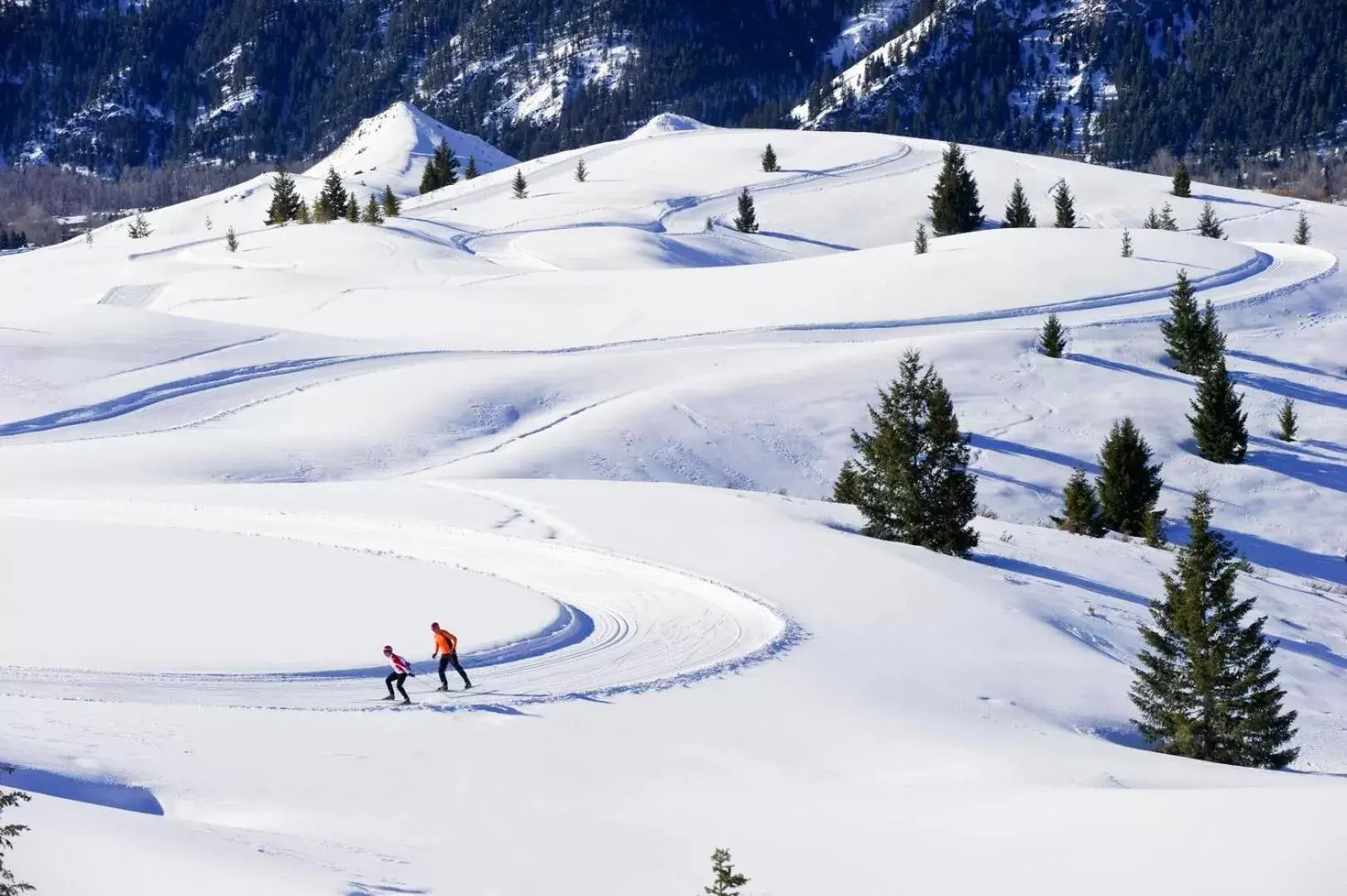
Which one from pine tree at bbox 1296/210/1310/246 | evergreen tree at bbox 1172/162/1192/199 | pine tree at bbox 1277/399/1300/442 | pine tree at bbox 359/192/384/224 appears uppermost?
evergreen tree at bbox 1172/162/1192/199

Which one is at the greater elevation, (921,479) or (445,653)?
(921,479)

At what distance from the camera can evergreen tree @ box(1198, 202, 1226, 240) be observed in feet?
242

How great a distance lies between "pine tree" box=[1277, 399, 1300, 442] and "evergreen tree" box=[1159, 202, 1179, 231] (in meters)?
36.5

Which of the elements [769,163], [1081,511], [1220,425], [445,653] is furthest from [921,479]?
[769,163]

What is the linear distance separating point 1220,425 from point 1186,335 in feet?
26.1

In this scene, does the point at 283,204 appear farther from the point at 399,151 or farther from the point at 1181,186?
the point at 399,151

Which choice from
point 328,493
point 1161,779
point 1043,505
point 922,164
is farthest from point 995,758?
point 922,164

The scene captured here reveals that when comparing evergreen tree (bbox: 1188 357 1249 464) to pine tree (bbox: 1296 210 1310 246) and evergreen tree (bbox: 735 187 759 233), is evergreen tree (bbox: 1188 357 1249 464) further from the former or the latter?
evergreen tree (bbox: 735 187 759 233)

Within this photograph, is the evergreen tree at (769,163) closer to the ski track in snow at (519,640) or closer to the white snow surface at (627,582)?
the white snow surface at (627,582)

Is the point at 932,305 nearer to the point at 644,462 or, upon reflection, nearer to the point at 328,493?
the point at 644,462

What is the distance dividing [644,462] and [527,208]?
54948 mm

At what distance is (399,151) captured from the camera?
496ft

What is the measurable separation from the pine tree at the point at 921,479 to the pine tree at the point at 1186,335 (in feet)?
69.1

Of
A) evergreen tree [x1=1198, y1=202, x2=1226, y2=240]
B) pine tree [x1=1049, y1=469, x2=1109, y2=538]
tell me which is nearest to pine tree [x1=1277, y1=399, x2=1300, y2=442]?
pine tree [x1=1049, y1=469, x2=1109, y2=538]
